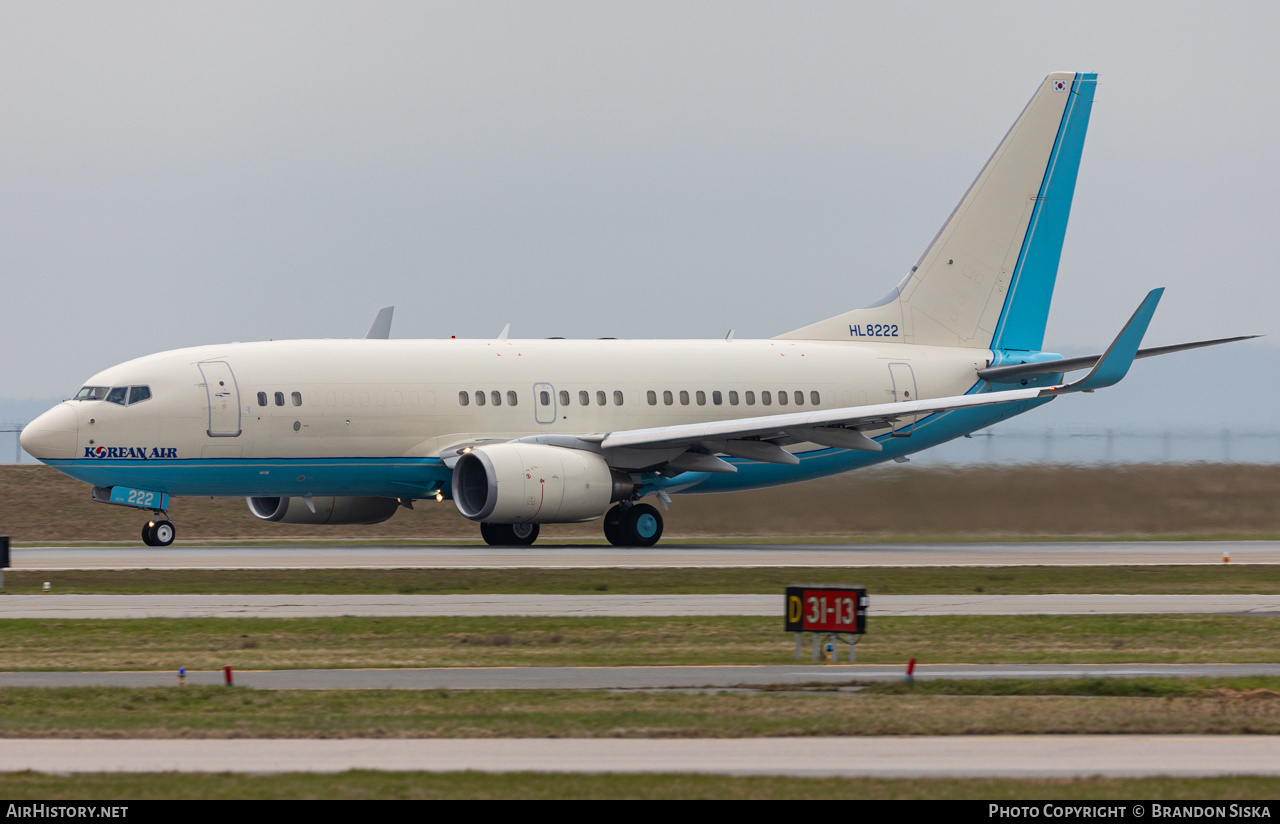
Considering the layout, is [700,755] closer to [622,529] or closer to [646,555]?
[646,555]

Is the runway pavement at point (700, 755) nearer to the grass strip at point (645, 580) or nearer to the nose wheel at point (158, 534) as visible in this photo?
the grass strip at point (645, 580)

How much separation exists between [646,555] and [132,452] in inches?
479

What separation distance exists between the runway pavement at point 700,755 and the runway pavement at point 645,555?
66.4 feet

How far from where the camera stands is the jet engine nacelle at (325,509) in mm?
43594

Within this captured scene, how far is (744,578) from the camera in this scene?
103ft

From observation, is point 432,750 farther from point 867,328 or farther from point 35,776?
point 867,328

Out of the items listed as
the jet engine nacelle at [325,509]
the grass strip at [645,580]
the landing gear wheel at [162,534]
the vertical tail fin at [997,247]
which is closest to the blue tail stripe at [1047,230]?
the vertical tail fin at [997,247]

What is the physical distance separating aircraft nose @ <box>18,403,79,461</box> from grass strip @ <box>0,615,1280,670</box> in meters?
15.1

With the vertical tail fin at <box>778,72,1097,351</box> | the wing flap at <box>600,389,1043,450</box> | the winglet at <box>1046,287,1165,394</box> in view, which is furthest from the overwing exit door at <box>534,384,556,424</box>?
the winglet at <box>1046,287,1165,394</box>

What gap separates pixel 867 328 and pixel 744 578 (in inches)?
739

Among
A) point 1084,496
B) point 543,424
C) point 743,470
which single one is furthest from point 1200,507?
point 543,424

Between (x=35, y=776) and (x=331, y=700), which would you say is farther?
(x=331, y=700)
